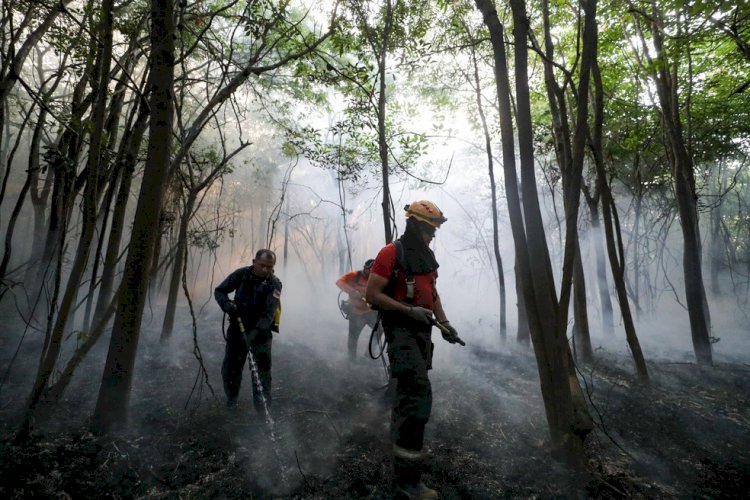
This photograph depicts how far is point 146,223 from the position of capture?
130 inches

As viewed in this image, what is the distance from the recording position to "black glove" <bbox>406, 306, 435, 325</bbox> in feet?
9.21

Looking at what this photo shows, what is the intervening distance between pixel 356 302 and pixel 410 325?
3.86 meters

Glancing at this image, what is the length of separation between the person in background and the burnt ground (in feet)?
1.19

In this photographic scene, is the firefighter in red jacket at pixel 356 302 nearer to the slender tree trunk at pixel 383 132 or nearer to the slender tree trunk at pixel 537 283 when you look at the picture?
the slender tree trunk at pixel 383 132

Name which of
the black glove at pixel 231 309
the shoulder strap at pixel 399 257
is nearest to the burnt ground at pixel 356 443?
the black glove at pixel 231 309

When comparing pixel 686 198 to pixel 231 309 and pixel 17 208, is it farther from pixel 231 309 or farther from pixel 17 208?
pixel 17 208

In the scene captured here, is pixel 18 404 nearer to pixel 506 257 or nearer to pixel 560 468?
pixel 560 468

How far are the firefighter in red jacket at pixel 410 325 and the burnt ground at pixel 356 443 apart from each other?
0.49m

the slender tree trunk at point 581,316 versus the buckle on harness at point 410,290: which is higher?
the buckle on harness at point 410,290

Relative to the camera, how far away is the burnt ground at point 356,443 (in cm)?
290

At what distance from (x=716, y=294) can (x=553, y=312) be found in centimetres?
2083

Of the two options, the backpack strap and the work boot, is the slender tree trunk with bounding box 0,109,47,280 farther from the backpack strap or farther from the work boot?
the work boot

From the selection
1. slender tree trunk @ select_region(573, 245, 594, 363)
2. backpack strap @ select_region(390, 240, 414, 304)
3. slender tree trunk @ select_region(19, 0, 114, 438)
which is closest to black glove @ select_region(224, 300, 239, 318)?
slender tree trunk @ select_region(19, 0, 114, 438)

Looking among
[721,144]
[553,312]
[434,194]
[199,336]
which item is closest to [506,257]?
[434,194]
